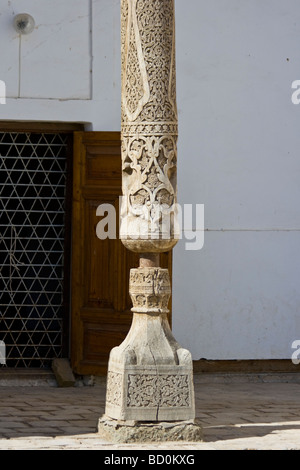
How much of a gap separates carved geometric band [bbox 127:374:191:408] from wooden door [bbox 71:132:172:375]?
102 inches

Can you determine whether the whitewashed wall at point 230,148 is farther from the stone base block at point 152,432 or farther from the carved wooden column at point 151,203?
the stone base block at point 152,432

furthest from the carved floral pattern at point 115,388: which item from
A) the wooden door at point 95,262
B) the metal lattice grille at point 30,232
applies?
the metal lattice grille at point 30,232

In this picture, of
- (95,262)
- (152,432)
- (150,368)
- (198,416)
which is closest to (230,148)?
(95,262)

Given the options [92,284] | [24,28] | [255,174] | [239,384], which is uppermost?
[24,28]

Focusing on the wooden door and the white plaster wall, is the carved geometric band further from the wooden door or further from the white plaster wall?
the white plaster wall

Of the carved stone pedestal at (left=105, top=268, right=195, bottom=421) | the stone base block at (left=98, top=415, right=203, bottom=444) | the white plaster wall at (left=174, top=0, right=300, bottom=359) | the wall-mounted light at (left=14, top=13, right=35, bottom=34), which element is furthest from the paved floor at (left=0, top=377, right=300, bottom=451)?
the wall-mounted light at (left=14, top=13, right=35, bottom=34)

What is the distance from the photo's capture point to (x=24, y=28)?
29.9 ft

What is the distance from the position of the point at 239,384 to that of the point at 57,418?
2.50m

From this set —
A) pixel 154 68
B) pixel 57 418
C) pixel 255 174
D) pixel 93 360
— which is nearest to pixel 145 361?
pixel 57 418

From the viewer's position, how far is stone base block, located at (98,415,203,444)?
21.1 feet

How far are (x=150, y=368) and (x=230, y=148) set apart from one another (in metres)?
3.45

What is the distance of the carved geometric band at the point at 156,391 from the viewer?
6.52 metres
